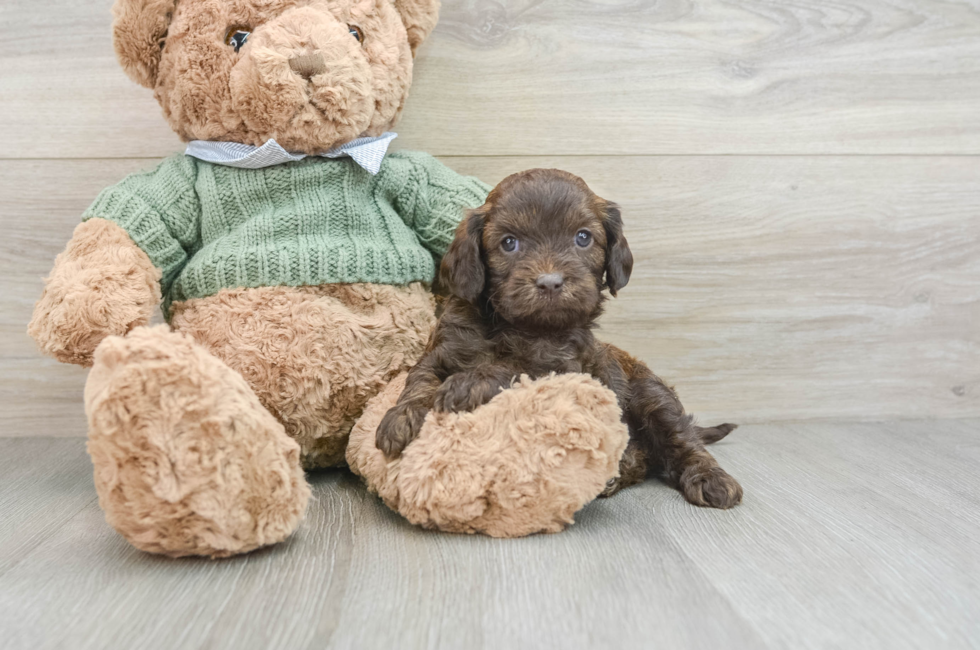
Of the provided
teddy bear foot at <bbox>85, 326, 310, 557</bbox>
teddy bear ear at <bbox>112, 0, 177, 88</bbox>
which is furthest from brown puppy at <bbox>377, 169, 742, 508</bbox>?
teddy bear ear at <bbox>112, 0, 177, 88</bbox>

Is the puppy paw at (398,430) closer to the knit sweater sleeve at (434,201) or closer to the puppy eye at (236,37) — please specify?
the knit sweater sleeve at (434,201)

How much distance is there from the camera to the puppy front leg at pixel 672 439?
4.82ft

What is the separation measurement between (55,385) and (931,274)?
2315mm

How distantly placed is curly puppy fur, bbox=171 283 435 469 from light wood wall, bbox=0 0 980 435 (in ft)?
1.81

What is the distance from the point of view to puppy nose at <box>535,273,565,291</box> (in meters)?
1.23

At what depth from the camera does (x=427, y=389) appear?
1.33 m

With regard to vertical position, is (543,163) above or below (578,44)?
below

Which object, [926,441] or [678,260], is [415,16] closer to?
[678,260]

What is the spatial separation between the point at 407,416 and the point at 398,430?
3 centimetres

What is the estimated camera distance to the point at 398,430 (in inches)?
50.7

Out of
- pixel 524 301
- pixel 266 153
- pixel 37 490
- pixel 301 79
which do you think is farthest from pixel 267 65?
pixel 37 490

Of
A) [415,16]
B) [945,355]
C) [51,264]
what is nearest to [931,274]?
[945,355]

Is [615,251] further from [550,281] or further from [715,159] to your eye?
[715,159]

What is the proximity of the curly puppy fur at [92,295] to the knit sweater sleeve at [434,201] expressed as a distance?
1.77 feet
